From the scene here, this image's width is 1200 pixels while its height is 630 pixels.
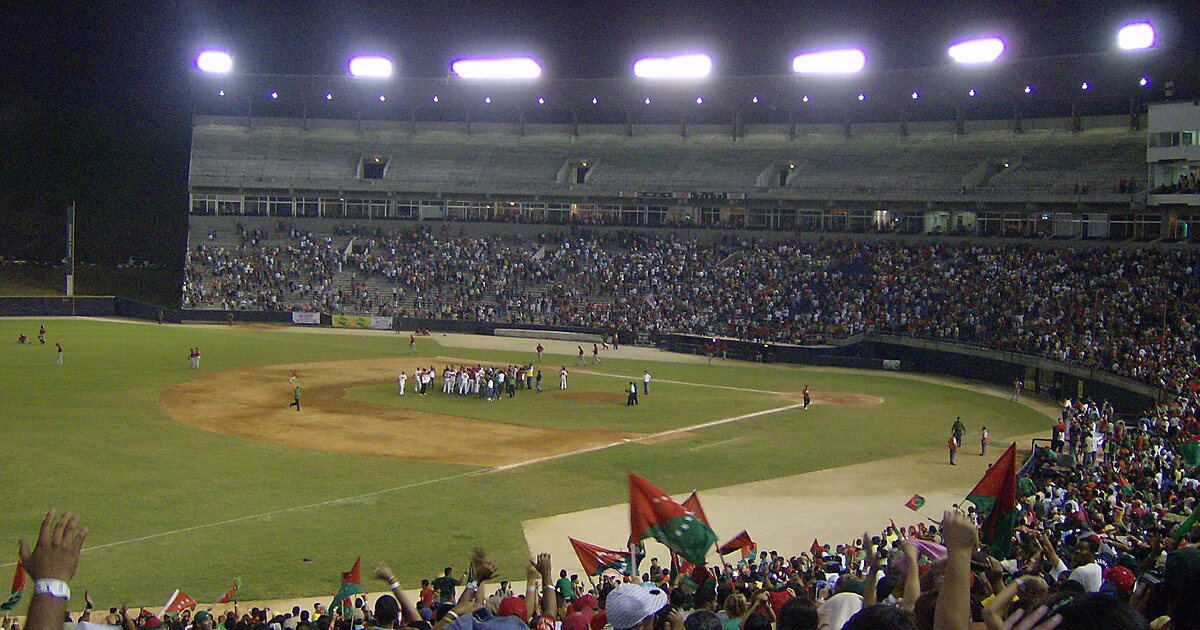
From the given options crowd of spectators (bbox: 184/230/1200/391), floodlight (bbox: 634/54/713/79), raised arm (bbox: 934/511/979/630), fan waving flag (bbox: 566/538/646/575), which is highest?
floodlight (bbox: 634/54/713/79)

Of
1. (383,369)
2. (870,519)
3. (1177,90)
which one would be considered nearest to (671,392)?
(383,369)

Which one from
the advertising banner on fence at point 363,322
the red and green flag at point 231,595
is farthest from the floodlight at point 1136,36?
the red and green flag at point 231,595

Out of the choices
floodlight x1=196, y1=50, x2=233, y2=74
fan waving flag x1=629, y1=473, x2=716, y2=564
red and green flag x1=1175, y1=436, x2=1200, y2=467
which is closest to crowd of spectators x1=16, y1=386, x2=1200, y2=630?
red and green flag x1=1175, y1=436, x2=1200, y2=467

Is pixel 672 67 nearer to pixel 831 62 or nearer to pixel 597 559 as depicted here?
pixel 831 62

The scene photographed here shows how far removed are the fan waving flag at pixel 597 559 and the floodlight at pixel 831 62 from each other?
211 ft

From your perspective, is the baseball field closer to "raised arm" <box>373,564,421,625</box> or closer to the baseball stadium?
the baseball stadium

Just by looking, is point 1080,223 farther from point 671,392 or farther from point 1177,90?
point 671,392

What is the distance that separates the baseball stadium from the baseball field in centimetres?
21

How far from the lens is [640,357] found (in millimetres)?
64625

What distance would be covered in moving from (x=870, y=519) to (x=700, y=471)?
22.3 ft

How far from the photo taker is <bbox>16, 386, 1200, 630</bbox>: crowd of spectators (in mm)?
4762

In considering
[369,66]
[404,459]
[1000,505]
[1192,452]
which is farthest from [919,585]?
[369,66]

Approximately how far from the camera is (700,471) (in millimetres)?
32656

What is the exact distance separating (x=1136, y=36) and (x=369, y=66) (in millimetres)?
57884
